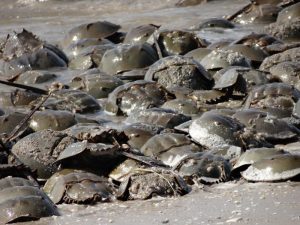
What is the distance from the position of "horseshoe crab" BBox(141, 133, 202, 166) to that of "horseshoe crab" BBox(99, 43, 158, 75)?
8.84 ft

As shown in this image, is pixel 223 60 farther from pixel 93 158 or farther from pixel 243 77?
pixel 93 158

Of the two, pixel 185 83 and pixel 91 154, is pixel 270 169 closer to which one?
pixel 91 154

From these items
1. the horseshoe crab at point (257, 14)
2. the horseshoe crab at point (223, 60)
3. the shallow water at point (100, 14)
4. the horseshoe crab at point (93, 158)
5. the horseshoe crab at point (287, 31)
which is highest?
the horseshoe crab at point (93, 158)

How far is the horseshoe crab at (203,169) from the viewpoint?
4961 mm

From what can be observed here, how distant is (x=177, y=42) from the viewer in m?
8.88

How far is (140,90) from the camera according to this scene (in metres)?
7.09

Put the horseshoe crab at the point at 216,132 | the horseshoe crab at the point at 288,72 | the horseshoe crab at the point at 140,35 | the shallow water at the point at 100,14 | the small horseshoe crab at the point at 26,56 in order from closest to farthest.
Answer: the horseshoe crab at the point at 216,132 → the horseshoe crab at the point at 288,72 → the small horseshoe crab at the point at 26,56 → the horseshoe crab at the point at 140,35 → the shallow water at the point at 100,14

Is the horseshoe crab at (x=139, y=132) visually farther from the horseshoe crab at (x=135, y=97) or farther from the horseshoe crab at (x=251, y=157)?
the horseshoe crab at (x=135, y=97)

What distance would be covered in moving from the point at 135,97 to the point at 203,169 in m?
2.13

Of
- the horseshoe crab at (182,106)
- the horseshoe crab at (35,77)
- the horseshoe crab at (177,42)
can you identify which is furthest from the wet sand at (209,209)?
the horseshoe crab at (177,42)

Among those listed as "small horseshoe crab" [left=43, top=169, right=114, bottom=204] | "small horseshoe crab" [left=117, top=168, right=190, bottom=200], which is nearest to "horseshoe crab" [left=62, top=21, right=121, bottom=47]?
"small horseshoe crab" [left=43, top=169, right=114, bottom=204]

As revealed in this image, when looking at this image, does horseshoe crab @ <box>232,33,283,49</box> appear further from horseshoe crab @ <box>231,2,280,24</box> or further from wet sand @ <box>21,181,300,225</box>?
wet sand @ <box>21,181,300,225</box>

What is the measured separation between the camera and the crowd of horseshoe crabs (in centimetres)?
482

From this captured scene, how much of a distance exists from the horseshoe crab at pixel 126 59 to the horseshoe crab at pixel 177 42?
0.51 m
